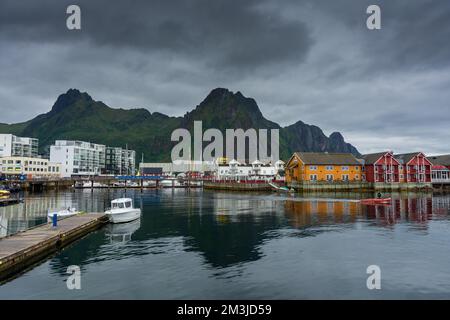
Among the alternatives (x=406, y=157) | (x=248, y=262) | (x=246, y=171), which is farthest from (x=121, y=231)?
(x=246, y=171)

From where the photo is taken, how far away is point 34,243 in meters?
27.5

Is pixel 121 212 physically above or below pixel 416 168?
below

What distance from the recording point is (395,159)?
12412 cm

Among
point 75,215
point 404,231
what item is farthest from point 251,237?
point 75,215

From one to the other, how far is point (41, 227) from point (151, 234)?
12356 mm

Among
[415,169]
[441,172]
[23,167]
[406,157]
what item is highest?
[406,157]

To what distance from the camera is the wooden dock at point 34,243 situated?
75.1 feet

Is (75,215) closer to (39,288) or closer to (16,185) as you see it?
(39,288)

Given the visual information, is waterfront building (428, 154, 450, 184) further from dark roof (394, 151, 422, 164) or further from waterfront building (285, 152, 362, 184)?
waterfront building (285, 152, 362, 184)

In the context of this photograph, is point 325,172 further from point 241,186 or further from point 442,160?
point 442,160

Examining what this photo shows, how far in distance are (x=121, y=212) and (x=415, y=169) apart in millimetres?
120771

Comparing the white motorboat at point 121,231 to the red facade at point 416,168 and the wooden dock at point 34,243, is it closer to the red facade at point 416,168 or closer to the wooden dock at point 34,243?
the wooden dock at point 34,243

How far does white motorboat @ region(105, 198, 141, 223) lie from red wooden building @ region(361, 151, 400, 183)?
327 ft

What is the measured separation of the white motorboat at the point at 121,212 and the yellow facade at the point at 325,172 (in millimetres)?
79728
